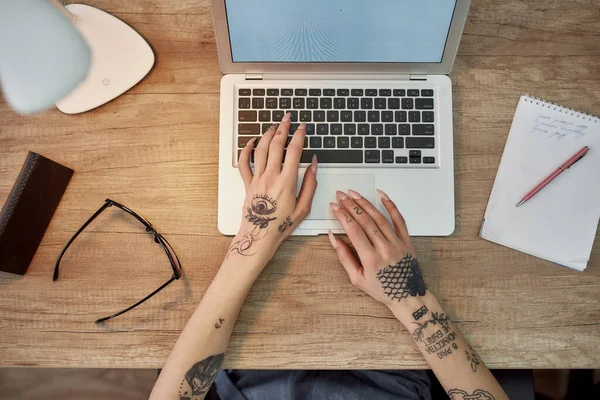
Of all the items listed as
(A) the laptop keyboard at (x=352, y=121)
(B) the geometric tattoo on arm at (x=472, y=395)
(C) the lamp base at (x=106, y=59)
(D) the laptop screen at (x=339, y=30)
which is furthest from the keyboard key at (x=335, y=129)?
(B) the geometric tattoo on arm at (x=472, y=395)

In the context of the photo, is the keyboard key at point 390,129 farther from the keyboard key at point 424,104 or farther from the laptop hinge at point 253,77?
the laptop hinge at point 253,77

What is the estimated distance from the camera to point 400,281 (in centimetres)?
78

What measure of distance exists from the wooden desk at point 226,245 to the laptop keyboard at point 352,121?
70 millimetres

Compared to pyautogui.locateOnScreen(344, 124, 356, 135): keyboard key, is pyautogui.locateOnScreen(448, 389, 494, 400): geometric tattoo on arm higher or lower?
lower

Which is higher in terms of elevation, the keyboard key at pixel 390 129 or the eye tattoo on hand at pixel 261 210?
the keyboard key at pixel 390 129

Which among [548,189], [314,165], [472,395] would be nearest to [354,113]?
[314,165]

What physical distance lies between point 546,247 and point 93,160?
29.7 inches

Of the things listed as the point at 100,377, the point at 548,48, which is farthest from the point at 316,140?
the point at 100,377

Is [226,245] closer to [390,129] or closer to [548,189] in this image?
[390,129]

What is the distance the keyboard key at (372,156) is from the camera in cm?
82

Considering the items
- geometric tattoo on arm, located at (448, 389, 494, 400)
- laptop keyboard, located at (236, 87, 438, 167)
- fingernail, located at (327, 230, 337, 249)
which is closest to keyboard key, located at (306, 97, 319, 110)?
laptop keyboard, located at (236, 87, 438, 167)

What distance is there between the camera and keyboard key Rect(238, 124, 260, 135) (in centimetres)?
83

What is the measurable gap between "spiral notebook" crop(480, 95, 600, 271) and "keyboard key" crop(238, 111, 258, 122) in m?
0.41

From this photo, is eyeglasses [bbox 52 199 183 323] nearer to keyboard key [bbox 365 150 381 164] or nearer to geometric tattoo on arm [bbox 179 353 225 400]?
geometric tattoo on arm [bbox 179 353 225 400]
